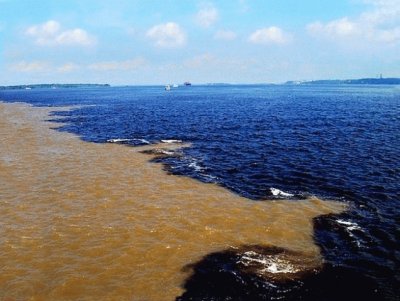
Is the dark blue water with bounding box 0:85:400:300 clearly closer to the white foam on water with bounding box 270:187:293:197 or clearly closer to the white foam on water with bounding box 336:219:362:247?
the white foam on water with bounding box 336:219:362:247

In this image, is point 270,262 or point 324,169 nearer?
point 270,262

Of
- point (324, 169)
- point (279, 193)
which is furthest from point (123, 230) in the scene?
point (324, 169)

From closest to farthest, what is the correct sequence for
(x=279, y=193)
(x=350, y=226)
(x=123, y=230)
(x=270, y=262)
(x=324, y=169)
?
(x=270, y=262), (x=123, y=230), (x=350, y=226), (x=279, y=193), (x=324, y=169)

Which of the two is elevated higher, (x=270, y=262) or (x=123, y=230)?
(x=123, y=230)

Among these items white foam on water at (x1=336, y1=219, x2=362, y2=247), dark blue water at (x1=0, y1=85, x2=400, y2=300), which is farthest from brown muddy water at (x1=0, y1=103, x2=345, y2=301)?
white foam on water at (x1=336, y1=219, x2=362, y2=247)

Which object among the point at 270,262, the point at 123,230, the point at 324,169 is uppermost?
the point at 324,169

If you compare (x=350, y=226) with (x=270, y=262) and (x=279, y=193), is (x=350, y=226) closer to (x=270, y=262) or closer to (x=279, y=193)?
(x=279, y=193)

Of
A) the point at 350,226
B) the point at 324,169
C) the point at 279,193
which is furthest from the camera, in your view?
the point at 324,169

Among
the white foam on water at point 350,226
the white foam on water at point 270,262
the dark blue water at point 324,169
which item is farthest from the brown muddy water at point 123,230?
the white foam on water at point 350,226

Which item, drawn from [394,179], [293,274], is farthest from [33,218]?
[394,179]
